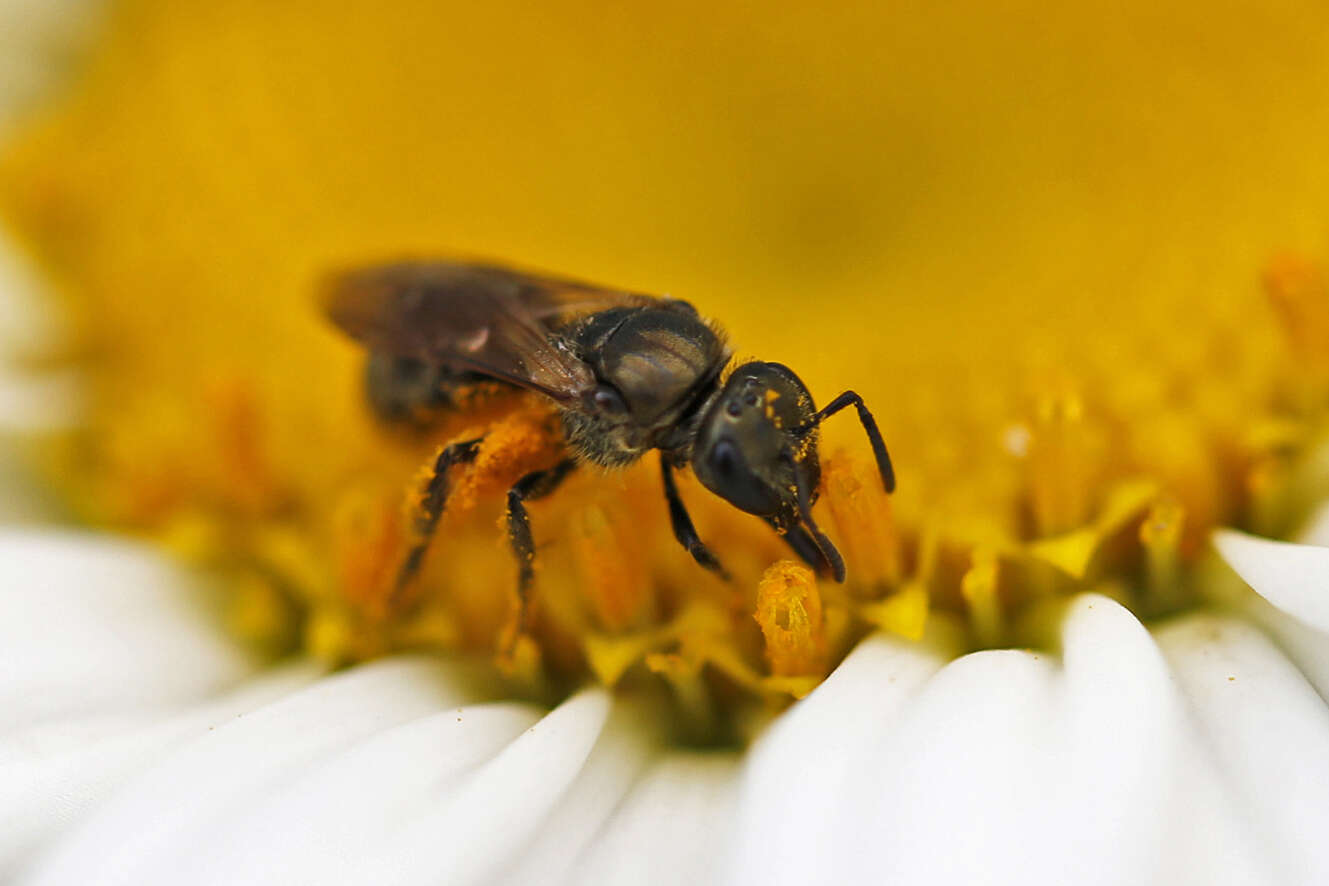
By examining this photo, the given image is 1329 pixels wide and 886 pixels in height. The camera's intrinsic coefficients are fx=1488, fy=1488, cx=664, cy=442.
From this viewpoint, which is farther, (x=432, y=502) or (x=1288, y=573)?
(x=432, y=502)

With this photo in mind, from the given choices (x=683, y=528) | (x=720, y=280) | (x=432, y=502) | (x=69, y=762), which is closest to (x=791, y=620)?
(x=683, y=528)

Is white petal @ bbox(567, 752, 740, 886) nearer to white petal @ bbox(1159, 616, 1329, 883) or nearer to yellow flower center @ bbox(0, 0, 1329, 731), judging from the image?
yellow flower center @ bbox(0, 0, 1329, 731)

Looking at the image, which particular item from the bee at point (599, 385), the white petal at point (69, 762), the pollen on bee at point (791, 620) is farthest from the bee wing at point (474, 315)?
the white petal at point (69, 762)

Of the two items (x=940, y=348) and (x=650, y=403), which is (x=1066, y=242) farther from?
(x=650, y=403)

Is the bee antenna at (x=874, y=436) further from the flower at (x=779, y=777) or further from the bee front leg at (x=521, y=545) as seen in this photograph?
the bee front leg at (x=521, y=545)

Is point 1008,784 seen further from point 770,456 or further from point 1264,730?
point 770,456

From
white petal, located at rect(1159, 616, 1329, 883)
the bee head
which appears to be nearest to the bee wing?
the bee head
